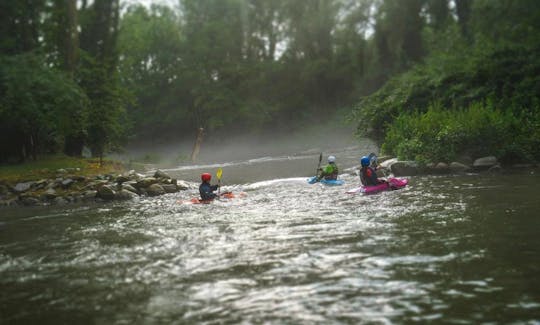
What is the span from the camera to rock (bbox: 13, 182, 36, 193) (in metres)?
17.3

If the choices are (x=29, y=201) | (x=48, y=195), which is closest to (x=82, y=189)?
(x=48, y=195)

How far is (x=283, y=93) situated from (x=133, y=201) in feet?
127

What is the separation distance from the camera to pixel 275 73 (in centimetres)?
5222

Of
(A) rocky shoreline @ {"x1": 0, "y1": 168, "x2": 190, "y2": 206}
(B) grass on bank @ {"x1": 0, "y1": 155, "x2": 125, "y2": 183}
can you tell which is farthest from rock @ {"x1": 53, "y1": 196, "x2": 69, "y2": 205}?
(B) grass on bank @ {"x1": 0, "y1": 155, "x2": 125, "y2": 183}

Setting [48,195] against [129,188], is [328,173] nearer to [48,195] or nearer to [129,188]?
[129,188]

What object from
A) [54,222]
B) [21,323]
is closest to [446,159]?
[54,222]

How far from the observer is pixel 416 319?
4.48 meters

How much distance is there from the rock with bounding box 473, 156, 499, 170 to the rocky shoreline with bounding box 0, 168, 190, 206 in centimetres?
1033

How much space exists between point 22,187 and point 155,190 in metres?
4.99

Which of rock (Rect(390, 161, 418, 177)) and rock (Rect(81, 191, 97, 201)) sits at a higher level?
rock (Rect(390, 161, 418, 177))

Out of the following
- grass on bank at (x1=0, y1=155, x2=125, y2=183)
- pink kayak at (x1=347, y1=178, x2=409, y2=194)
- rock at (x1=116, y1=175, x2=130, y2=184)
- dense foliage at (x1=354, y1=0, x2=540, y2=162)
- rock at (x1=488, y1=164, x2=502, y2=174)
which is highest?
dense foliage at (x1=354, y1=0, x2=540, y2=162)

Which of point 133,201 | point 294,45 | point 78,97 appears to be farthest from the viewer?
point 294,45

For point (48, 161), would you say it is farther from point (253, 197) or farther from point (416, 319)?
point (416, 319)

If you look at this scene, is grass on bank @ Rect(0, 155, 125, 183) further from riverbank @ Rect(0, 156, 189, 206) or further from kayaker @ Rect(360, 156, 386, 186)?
kayaker @ Rect(360, 156, 386, 186)
